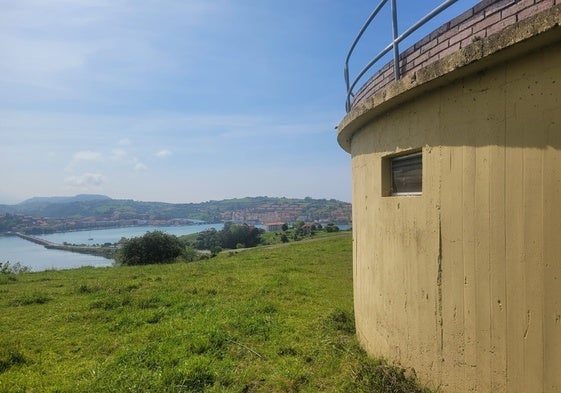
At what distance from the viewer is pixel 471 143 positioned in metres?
2.81

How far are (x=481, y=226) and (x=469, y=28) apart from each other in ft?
4.98

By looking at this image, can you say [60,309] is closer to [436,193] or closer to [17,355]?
[17,355]

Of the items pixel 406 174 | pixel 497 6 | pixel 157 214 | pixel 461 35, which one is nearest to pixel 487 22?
pixel 497 6

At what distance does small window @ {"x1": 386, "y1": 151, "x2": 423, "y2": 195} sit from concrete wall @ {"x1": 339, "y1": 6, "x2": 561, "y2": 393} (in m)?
0.13

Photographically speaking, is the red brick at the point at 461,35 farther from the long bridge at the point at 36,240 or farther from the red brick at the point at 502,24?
the long bridge at the point at 36,240

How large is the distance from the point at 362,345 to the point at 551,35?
4.26 m

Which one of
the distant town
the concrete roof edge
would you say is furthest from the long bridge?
→ the concrete roof edge

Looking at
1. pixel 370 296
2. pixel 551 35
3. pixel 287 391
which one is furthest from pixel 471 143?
pixel 287 391

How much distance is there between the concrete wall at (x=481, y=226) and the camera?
89.2 inches

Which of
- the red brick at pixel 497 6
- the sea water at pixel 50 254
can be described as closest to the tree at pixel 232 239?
the sea water at pixel 50 254

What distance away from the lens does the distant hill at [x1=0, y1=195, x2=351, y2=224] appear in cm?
10388

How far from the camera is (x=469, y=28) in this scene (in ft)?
9.49

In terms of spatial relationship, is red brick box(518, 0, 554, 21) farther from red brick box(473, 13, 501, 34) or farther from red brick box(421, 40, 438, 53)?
red brick box(421, 40, 438, 53)

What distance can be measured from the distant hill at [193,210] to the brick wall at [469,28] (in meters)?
86.6
